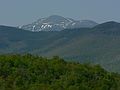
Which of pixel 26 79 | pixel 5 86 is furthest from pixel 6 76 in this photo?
pixel 5 86

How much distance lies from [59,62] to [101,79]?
36.8 ft

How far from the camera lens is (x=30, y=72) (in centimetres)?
7706

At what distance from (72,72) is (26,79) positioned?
8607mm

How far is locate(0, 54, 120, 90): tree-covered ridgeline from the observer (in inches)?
2739

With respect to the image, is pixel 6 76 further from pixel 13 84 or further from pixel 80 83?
pixel 80 83

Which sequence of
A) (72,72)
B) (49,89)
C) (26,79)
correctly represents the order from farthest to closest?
(72,72)
(26,79)
(49,89)

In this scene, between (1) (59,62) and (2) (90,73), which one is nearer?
(2) (90,73)

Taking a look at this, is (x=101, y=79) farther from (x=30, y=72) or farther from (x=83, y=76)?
(x=30, y=72)

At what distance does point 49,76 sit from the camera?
76062 millimetres

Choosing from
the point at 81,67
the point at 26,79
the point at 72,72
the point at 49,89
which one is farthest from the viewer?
the point at 81,67

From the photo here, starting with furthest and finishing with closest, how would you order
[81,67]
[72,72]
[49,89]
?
[81,67], [72,72], [49,89]

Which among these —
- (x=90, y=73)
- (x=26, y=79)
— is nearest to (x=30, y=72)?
(x=26, y=79)

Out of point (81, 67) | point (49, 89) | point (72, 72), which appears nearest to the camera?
point (49, 89)

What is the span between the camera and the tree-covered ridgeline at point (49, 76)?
6956 centimetres
